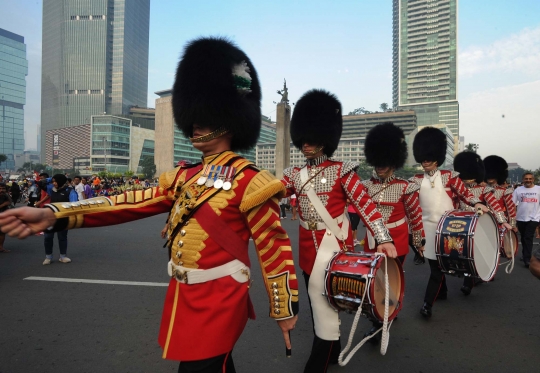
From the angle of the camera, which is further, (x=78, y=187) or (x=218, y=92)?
(x=78, y=187)

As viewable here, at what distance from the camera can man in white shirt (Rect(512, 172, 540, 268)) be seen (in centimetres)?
846

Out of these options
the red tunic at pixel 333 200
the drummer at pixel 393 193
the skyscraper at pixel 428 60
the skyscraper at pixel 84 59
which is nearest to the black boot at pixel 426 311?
the drummer at pixel 393 193

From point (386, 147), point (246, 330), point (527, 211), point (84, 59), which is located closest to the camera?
point (246, 330)

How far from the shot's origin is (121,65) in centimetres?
14650

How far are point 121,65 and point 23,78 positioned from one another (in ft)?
228

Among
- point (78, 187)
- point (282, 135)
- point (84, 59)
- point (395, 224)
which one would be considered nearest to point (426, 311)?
point (395, 224)

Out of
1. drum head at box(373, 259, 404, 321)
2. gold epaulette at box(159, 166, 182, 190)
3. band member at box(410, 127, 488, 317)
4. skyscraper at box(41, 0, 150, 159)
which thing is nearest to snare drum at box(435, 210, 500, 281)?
band member at box(410, 127, 488, 317)

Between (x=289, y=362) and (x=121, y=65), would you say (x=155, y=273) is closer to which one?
(x=289, y=362)

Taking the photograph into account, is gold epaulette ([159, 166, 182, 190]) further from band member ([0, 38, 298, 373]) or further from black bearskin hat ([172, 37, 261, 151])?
black bearskin hat ([172, 37, 261, 151])

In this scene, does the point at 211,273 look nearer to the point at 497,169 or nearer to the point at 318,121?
the point at 318,121

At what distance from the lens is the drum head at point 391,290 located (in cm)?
283

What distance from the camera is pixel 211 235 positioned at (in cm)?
207

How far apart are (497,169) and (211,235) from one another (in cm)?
954

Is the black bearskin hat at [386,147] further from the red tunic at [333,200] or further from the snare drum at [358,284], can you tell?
the snare drum at [358,284]
